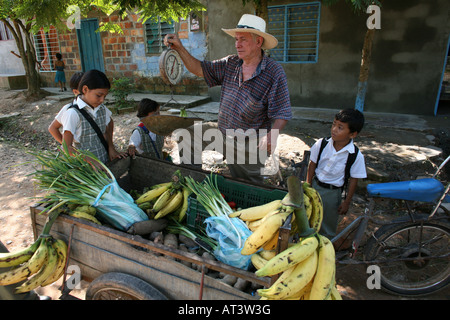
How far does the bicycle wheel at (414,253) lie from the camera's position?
2.60 meters

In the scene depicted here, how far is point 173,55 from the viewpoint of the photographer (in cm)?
328

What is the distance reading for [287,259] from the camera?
1.44 metres

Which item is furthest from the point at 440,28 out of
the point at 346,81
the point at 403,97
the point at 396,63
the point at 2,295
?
the point at 2,295

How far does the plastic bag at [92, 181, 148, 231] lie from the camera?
7.19 ft

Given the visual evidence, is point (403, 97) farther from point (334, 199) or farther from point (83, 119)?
point (83, 119)

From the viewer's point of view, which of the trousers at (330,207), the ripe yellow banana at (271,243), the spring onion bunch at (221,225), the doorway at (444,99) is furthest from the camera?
the doorway at (444,99)

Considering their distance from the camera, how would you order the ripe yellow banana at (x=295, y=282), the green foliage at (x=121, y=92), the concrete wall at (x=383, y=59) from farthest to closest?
the green foliage at (x=121, y=92), the concrete wall at (x=383, y=59), the ripe yellow banana at (x=295, y=282)

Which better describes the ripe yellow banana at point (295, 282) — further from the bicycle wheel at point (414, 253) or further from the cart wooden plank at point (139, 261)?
the bicycle wheel at point (414, 253)

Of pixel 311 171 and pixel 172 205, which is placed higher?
pixel 311 171

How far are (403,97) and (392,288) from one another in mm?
6183

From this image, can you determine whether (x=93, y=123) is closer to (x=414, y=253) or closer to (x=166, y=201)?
(x=166, y=201)

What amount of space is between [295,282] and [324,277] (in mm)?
154

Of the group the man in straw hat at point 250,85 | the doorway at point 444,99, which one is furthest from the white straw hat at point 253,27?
the doorway at point 444,99

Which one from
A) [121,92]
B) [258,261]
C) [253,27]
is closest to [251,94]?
[253,27]
